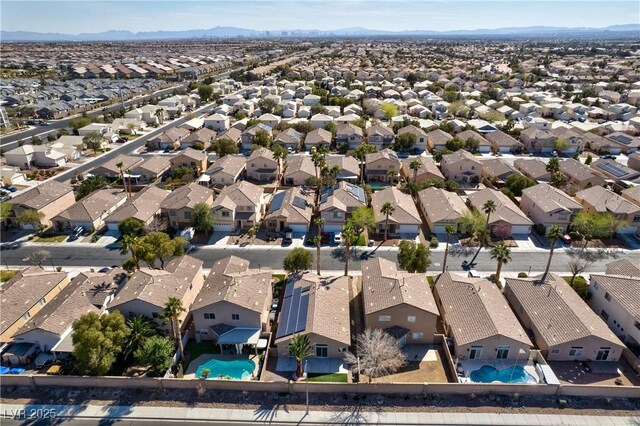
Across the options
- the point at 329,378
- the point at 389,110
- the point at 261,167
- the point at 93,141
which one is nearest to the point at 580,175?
the point at 389,110

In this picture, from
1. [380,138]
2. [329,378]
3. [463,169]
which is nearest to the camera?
[329,378]

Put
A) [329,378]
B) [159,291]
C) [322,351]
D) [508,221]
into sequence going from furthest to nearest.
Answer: [508,221], [159,291], [322,351], [329,378]

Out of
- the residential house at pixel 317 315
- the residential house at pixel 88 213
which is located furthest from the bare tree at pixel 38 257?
the residential house at pixel 317 315

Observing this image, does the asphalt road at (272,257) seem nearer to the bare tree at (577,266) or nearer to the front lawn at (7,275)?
the bare tree at (577,266)

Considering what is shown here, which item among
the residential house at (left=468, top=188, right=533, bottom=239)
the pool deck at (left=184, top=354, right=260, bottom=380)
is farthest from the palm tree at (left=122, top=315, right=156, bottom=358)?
the residential house at (left=468, top=188, right=533, bottom=239)

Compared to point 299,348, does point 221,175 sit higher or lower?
higher

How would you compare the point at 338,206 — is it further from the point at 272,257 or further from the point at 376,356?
the point at 376,356

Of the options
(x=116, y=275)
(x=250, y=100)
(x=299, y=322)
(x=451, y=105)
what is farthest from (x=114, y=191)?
(x=451, y=105)
